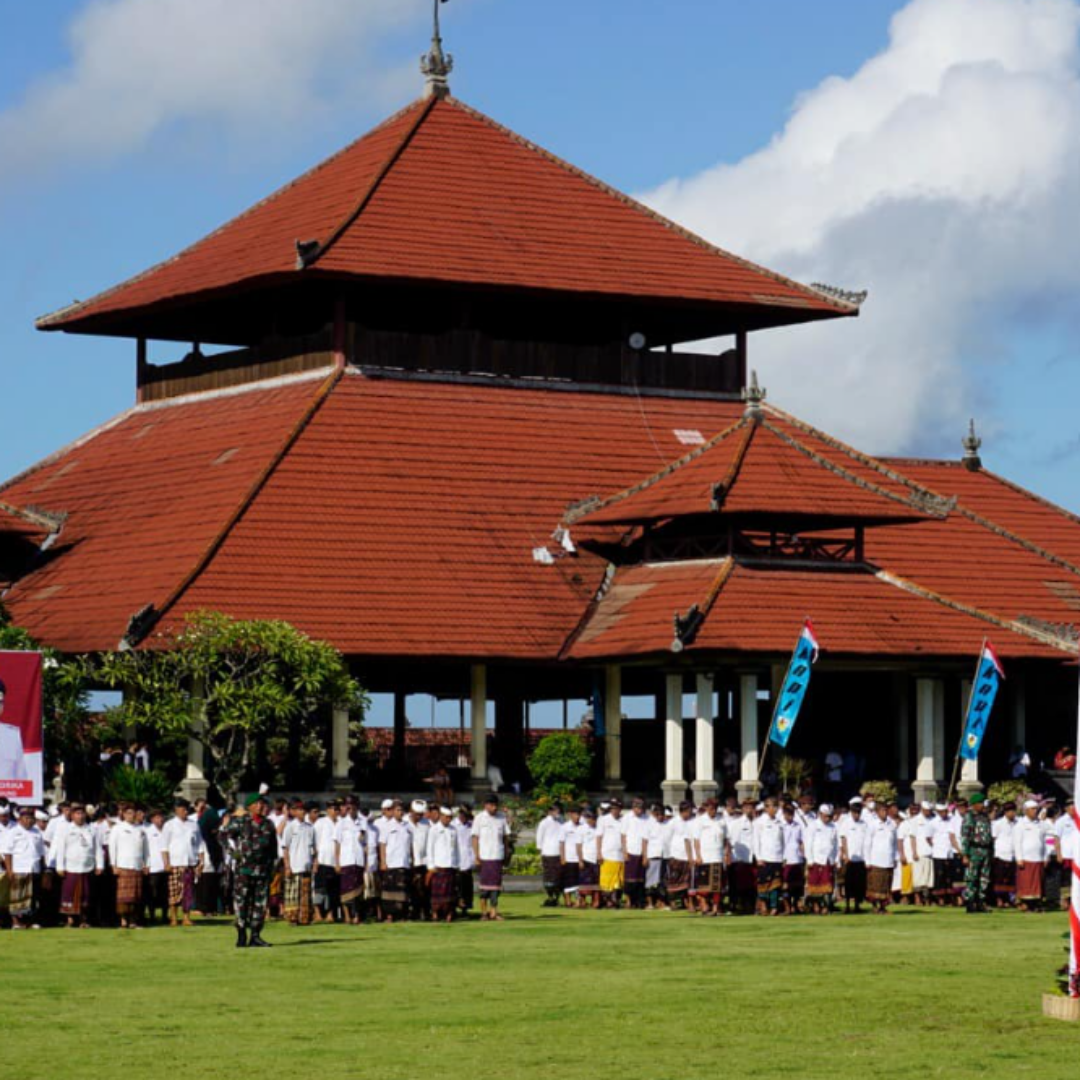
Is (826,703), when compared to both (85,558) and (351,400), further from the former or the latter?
(85,558)

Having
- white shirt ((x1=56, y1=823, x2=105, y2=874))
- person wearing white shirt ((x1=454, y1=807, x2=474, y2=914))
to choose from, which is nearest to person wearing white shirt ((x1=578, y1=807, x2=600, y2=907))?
person wearing white shirt ((x1=454, y1=807, x2=474, y2=914))

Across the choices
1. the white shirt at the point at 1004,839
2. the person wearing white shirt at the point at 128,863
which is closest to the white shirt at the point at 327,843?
the person wearing white shirt at the point at 128,863

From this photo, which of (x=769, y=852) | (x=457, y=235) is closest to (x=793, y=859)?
(x=769, y=852)

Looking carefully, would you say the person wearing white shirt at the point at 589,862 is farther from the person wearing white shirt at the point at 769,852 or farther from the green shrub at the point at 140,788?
the green shrub at the point at 140,788

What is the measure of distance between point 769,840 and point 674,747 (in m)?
→ 9.71

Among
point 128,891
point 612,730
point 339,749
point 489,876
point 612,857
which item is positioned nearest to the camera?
point 128,891

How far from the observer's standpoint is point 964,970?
28297mm

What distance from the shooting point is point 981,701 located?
152 feet

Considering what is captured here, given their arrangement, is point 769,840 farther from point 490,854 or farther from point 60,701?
point 60,701

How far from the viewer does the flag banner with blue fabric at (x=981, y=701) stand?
1817 inches

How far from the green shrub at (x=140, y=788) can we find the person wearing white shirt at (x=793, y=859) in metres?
11.1

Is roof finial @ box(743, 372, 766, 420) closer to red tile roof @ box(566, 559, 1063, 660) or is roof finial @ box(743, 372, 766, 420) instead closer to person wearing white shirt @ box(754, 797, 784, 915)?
red tile roof @ box(566, 559, 1063, 660)

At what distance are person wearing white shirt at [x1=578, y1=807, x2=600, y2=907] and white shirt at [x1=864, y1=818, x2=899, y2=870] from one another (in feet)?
13.7

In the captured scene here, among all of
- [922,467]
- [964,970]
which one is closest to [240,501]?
[922,467]
